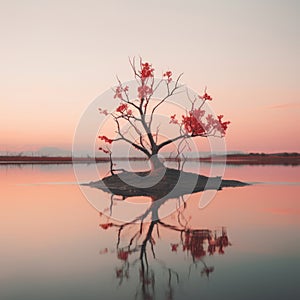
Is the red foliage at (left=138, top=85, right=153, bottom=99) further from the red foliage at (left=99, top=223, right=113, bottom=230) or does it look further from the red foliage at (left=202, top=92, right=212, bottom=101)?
the red foliage at (left=99, top=223, right=113, bottom=230)

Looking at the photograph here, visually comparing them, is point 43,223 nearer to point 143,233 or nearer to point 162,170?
point 143,233

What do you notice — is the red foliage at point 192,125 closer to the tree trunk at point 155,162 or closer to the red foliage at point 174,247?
the tree trunk at point 155,162

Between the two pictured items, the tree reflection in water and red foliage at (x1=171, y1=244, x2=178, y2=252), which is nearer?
the tree reflection in water

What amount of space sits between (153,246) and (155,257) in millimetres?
1212

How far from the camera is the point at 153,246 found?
429 inches

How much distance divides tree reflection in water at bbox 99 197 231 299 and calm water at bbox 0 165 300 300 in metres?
0.02

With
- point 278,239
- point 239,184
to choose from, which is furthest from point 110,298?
point 239,184

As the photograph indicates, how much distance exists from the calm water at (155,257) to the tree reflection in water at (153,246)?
0.08 feet

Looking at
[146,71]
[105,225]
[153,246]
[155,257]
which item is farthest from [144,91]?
[155,257]

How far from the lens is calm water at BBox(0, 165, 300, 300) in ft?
23.9

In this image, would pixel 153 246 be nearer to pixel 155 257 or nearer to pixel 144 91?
pixel 155 257

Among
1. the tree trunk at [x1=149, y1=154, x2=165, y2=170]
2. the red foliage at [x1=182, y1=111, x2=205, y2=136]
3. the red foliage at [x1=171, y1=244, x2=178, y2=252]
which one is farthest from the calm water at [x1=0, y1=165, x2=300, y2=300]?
the red foliage at [x1=182, y1=111, x2=205, y2=136]

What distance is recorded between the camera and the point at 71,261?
9438mm

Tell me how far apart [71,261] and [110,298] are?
2.84 m
